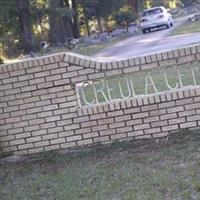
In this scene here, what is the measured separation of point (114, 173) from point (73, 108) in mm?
1349

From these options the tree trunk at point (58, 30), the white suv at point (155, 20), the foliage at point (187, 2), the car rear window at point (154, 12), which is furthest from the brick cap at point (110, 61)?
the foliage at point (187, 2)

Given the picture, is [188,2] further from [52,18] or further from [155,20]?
[155,20]

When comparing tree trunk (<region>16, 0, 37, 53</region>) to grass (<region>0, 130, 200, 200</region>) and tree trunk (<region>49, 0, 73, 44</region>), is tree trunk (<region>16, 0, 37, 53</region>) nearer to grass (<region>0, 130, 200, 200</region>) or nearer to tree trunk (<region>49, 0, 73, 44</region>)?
tree trunk (<region>49, 0, 73, 44</region>)

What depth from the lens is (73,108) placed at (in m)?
7.05

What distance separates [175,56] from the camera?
6.83 m

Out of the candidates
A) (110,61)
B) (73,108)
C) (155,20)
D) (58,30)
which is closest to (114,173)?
(73,108)

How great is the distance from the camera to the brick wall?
682 cm

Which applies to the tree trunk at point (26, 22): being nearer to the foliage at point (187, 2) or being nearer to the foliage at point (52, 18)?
the foliage at point (52, 18)

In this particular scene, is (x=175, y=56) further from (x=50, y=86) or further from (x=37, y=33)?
(x=37, y=33)

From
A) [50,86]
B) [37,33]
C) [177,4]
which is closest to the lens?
[50,86]

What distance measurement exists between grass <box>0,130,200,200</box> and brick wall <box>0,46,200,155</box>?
0.16 metres

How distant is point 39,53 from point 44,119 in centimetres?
2455

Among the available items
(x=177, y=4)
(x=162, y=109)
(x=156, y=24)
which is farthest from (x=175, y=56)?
(x=177, y=4)

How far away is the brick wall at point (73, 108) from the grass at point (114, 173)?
0.16m
